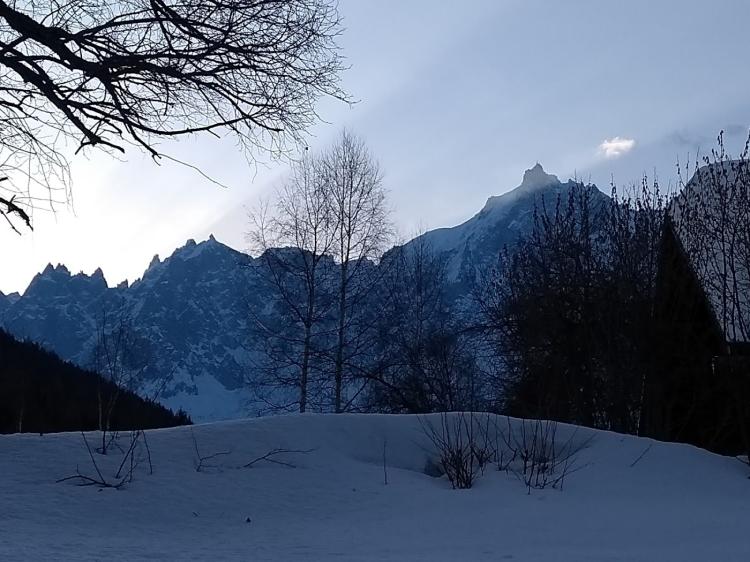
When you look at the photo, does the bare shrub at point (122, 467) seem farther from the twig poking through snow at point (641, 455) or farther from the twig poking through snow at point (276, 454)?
the twig poking through snow at point (641, 455)

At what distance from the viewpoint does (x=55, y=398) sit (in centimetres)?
952

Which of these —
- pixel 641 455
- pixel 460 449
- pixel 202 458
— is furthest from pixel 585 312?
pixel 202 458

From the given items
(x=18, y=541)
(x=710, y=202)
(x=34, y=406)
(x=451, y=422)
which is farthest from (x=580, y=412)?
(x=18, y=541)

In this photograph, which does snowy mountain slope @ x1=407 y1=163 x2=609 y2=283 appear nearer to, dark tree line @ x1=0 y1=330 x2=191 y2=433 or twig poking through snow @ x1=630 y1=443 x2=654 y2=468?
dark tree line @ x1=0 y1=330 x2=191 y2=433

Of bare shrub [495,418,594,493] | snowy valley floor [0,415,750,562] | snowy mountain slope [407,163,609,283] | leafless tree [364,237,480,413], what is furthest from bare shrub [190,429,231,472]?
snowy mountain slope [407,163,609,283]

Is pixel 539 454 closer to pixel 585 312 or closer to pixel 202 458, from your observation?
pixel 202 458

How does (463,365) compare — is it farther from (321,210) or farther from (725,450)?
(725,450)

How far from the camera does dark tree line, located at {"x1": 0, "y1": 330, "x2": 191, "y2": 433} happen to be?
8.64 m

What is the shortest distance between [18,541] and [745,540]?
12.9 ft

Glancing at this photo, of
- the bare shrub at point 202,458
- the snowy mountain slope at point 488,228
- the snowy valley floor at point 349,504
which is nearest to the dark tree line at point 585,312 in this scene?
the snowy valley floor at point 349,504

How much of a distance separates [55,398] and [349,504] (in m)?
5.69

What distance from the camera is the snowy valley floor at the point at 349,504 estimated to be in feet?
12.9

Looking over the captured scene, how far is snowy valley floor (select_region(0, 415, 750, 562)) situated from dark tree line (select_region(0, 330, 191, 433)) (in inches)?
68.3

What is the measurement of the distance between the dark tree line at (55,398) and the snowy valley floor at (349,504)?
5.69 ft
